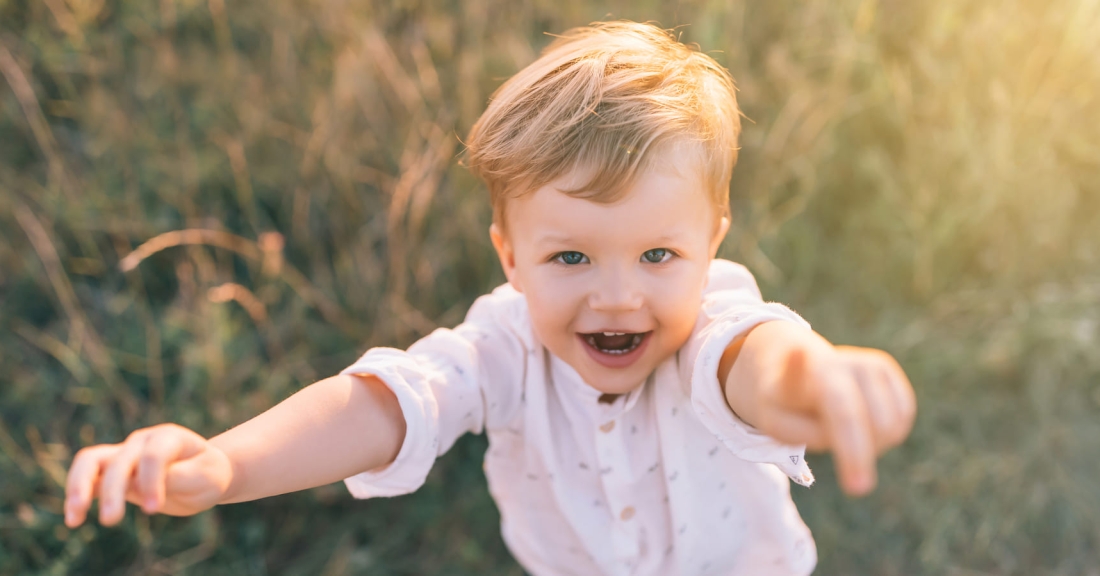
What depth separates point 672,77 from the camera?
1047mm

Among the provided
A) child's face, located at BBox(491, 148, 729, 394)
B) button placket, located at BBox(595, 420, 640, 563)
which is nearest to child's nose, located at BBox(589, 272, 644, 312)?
child's face, located at BBox(491, 148, 729, 394)

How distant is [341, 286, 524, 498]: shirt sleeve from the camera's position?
103 cm

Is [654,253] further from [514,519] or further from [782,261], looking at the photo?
[782,261]

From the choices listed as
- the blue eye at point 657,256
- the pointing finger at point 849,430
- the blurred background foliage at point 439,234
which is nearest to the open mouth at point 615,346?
the blue eye at point 657,256

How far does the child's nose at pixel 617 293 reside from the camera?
39.1 inches

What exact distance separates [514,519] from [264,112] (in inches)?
49.4

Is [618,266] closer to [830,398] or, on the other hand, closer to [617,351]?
[617,351]

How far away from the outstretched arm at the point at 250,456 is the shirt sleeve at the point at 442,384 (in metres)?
0.02

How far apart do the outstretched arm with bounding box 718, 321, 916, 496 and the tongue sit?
0.24 metres

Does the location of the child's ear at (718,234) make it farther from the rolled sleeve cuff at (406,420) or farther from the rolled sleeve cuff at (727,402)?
the rolled sleeve cuff at (406,420)

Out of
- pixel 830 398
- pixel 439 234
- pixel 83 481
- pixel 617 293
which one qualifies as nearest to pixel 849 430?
pixel 830 398

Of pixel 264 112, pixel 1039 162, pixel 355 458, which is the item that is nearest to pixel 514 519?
pixel 355 458

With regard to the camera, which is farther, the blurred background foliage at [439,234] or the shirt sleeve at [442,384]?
Result: the blurred background foliage at [439,234]

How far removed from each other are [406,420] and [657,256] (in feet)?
1.19
